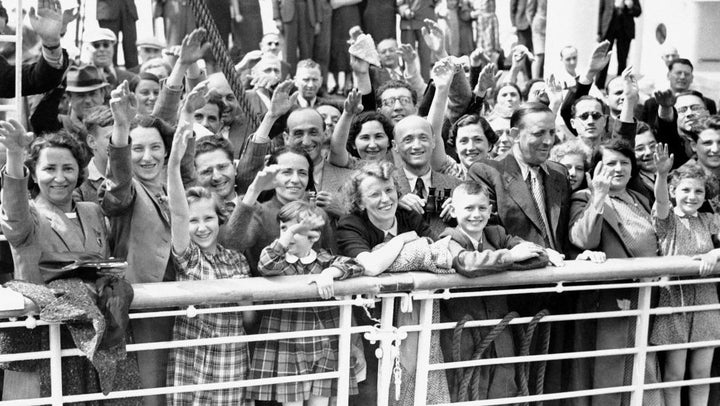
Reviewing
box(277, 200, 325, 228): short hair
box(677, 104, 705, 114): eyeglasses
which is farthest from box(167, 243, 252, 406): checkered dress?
box(677, 104, 705, 114): eyeglasses

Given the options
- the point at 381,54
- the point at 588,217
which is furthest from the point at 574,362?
the point at 381,54

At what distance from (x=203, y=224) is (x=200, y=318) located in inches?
16.3

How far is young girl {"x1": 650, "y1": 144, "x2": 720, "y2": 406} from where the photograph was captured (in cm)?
581

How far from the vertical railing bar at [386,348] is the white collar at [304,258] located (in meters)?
0.38

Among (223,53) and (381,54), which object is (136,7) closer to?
(381,54)

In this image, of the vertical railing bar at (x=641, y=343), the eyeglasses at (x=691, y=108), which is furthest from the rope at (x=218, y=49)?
the eyeglasses at (x=691, y=108)

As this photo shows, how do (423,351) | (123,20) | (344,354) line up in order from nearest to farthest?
(344,354)
(423,351)
(123,20)

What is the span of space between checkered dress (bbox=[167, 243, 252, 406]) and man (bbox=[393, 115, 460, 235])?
4.51 feet

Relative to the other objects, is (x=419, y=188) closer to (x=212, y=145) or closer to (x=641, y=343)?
(x=212, y=145)

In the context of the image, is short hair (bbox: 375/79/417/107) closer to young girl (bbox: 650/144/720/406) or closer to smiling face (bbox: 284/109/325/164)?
smiling face (bbox: 284/109/325/164)

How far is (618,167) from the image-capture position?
6082 millimetres

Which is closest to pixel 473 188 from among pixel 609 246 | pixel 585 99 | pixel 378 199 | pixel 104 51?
pixel 378 199

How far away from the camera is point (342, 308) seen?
4965mm

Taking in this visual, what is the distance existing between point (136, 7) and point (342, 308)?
7068mm
